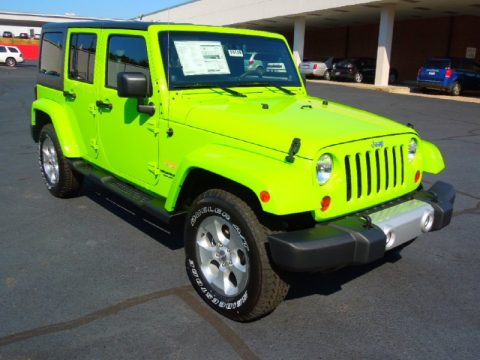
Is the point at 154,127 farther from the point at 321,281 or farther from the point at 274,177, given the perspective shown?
the point at 321,281

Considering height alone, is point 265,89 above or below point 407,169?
above

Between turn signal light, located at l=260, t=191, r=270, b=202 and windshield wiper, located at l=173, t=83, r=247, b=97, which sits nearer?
turn signal light, located at l=260, t=191, r=270, b=202

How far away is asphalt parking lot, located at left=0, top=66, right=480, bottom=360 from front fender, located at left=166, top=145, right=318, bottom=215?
887 millimetres

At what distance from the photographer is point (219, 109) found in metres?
3.46

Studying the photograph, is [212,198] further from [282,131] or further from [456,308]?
[456,308]

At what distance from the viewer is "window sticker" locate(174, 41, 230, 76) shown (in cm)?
381

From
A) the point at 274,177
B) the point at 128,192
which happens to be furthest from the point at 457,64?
the point at 274,177

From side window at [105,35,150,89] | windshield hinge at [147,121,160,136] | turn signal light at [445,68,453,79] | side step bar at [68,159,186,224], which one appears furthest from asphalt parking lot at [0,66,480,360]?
turn signal light at [445,68,453,79]

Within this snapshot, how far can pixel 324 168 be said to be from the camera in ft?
9.53

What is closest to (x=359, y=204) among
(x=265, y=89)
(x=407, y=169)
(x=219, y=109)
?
(x=407, y=169)

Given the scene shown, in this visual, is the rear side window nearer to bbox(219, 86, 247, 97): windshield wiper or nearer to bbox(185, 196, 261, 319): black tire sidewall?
bbox(219, 86, 247, 97): windshield wiper

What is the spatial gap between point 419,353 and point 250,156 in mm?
1569

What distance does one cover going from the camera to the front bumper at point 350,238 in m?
2.67

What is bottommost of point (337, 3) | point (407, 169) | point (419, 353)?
point (419, 353)
